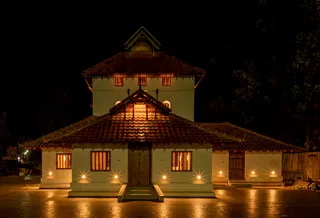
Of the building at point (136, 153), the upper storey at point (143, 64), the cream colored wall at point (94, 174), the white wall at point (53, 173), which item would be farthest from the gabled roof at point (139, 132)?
the upper storey at point (143, 64)

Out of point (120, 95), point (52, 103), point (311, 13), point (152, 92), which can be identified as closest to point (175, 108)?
point (152, 92)

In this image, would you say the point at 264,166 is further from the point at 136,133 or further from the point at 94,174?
the point at 94,174

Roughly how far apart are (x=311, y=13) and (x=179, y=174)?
14.2 m

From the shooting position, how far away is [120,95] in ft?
106

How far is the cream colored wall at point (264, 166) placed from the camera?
31.7 metres

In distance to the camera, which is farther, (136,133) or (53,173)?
(53,173)

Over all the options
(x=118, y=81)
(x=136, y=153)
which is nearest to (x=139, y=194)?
(x=136, y=153)

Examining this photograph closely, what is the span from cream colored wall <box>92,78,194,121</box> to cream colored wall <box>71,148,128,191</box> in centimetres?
762

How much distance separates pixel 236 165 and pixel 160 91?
24.0 ft

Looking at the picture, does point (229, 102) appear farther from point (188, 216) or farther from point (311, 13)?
point (188, 216)

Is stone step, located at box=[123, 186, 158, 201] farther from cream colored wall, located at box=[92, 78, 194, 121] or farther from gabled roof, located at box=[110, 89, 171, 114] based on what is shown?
cream colored wall, located at box=[92, 78, 194, 121]

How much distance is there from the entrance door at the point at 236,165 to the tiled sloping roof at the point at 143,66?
5.98m

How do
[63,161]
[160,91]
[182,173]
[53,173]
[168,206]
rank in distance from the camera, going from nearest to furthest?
[168,206], [182,173], [53,173], [63,161], [160,91]

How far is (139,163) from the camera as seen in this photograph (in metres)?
25.6
